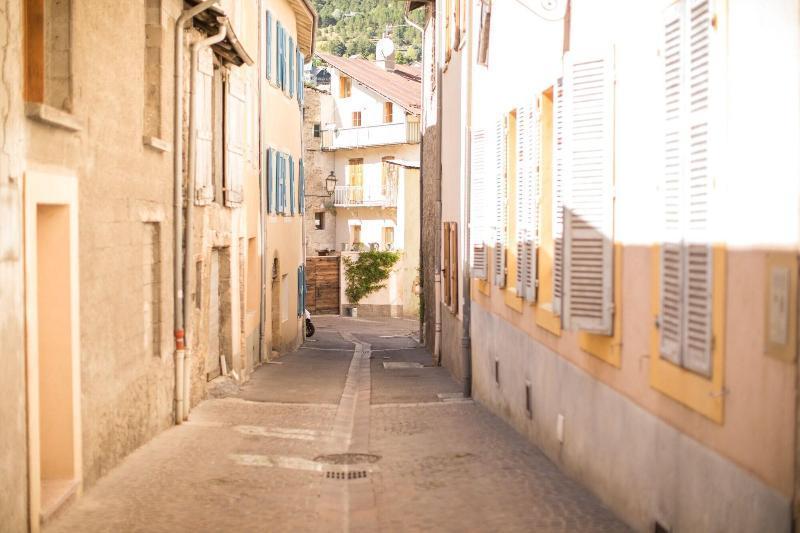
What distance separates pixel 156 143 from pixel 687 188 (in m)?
6.64

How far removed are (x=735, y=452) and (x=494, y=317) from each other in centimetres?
834

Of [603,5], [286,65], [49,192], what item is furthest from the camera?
[286,65]

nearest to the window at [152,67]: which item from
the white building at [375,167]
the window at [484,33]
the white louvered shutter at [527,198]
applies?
the white louvered shutter at [527,198]

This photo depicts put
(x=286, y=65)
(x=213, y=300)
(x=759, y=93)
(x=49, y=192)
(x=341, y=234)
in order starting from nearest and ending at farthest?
(x=759, y=93)
(x=49, y=192)
(x=213, y=300)
(x=286, y=65)
(x=341, y=234)

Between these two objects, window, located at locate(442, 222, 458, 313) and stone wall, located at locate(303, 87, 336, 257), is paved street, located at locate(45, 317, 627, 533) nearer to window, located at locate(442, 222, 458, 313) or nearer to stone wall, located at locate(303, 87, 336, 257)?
window, located at locate(442, 222, 458, 313)

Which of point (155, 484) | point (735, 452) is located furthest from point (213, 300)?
point (735, 452)

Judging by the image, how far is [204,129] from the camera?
14.5 metres

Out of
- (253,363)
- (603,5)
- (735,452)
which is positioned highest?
(603,5)

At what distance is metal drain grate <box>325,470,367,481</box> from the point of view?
955cm

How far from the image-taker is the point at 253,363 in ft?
64.2

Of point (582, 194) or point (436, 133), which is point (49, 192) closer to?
point (582, 194)

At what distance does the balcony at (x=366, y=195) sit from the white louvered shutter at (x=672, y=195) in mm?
40839

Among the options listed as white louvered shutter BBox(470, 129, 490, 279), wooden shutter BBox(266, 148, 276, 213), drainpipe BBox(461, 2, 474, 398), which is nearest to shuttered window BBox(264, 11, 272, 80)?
wooden shutter BBox(266, 148, 276, 213)

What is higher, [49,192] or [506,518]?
[49,192]
